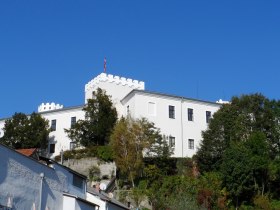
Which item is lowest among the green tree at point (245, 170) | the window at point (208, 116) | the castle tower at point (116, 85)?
the green tree at point (245, 170)

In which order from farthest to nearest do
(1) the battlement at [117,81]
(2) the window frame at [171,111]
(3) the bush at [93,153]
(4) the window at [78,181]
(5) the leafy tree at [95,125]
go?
(1) the battlement at [117,81] < (2) the window frame at [171,111] < (5) the leafy tree at [95,125] < (3) the bush at [93,153] < (4) the window at [78,181]

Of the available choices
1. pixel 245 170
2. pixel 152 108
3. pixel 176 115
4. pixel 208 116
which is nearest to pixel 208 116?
pixel 208 116

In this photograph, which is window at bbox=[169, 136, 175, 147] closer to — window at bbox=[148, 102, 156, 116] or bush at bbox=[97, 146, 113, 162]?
window at bbox=[148, 102, 156, 116]

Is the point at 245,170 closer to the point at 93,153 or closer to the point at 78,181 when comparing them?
the point at 93,153

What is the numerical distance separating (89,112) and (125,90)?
8823 millimetres

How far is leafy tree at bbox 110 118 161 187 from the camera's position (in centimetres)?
5638

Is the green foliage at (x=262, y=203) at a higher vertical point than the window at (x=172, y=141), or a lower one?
lower

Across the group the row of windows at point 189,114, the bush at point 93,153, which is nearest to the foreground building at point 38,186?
the bush at point 93,153

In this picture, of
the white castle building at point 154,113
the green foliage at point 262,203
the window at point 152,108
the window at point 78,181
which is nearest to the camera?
the window at point 78,181

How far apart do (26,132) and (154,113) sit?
1610cm

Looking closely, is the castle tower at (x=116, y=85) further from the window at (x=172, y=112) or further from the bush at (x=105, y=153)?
the bush at (x=105, y=153)

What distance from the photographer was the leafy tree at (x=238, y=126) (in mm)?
60688

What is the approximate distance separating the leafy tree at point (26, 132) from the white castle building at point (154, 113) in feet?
9.18

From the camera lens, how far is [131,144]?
57.5 metres
